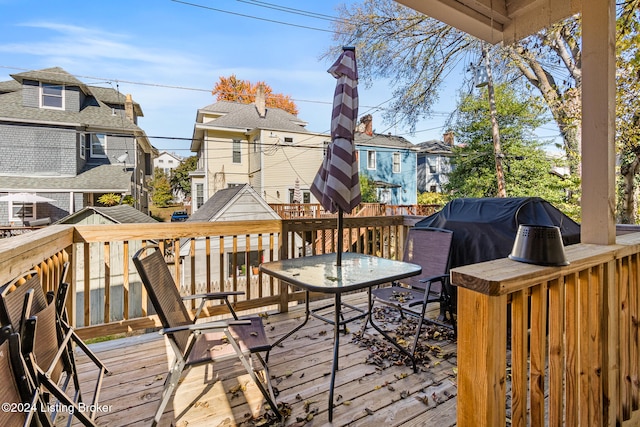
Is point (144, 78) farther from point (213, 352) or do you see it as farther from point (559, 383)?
point (559, 383)

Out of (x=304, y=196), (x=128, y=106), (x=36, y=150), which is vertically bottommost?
(x=304, y=196)

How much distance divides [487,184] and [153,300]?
1274 centimetres

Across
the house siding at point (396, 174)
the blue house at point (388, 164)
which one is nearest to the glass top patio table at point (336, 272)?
the blue house at point (388, 164)

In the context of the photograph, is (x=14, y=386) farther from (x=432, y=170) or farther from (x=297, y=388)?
(x=432, y=170)

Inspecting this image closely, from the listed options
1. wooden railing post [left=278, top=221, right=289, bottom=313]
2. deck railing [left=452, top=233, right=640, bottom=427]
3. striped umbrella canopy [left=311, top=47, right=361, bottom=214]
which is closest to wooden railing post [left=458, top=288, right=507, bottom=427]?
deck railing [left=452, top=233, right=640, bottom=427]

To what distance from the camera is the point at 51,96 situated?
12047 mm

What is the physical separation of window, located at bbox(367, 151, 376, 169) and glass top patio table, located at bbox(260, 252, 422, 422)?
49.1 feet

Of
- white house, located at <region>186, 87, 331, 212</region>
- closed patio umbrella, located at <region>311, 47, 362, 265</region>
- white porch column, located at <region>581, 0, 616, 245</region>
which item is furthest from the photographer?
white house, located at <region>186, 87, 331, 212</region>

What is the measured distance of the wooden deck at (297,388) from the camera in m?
1.95

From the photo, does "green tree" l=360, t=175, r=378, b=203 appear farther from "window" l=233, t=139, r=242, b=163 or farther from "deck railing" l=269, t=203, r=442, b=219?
"window" l=233, t=139, r=242, b=163

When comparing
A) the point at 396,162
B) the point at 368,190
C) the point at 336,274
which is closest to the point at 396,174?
the point at 396,162

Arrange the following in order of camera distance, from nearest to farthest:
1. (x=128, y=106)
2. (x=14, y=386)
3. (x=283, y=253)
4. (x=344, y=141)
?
(x=14, y=386) → (x=344, y=141) → (x=283, y=253) → (x=128, y=106)

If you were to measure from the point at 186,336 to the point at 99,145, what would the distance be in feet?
48.1

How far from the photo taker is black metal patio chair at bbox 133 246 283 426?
Result: 1.77 m
